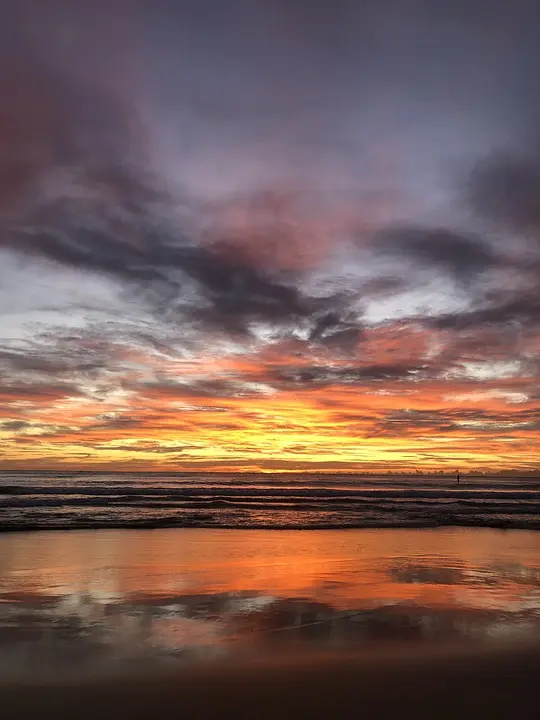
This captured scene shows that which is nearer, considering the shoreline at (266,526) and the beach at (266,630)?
the beach at (266,630)

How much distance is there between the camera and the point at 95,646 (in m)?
7.15

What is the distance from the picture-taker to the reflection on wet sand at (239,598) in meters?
7.36

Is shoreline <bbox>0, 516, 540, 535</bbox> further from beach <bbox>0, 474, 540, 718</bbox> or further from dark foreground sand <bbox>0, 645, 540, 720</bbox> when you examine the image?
dark foreground sand <bbox>0, 645, 540, 720</bbox>

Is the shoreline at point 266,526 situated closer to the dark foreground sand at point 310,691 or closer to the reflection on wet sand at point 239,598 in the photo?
the reflection on wet sand at point 239,598

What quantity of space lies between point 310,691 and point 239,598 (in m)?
4.17

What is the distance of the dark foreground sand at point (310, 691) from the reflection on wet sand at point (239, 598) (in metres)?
0.59

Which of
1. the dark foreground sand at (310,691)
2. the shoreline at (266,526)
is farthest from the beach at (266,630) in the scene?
the shoreline at (266,526)

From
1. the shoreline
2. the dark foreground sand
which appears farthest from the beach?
the shoreline

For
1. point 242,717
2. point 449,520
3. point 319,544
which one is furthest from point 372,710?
point 449,520

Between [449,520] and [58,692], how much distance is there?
23.2 metres

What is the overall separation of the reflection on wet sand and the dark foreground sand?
59 centimetres

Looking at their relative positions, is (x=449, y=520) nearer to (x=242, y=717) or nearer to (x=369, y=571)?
(x=369, y=571)

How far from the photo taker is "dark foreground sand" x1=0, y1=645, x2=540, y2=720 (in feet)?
17.7

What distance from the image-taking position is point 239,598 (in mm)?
9883
